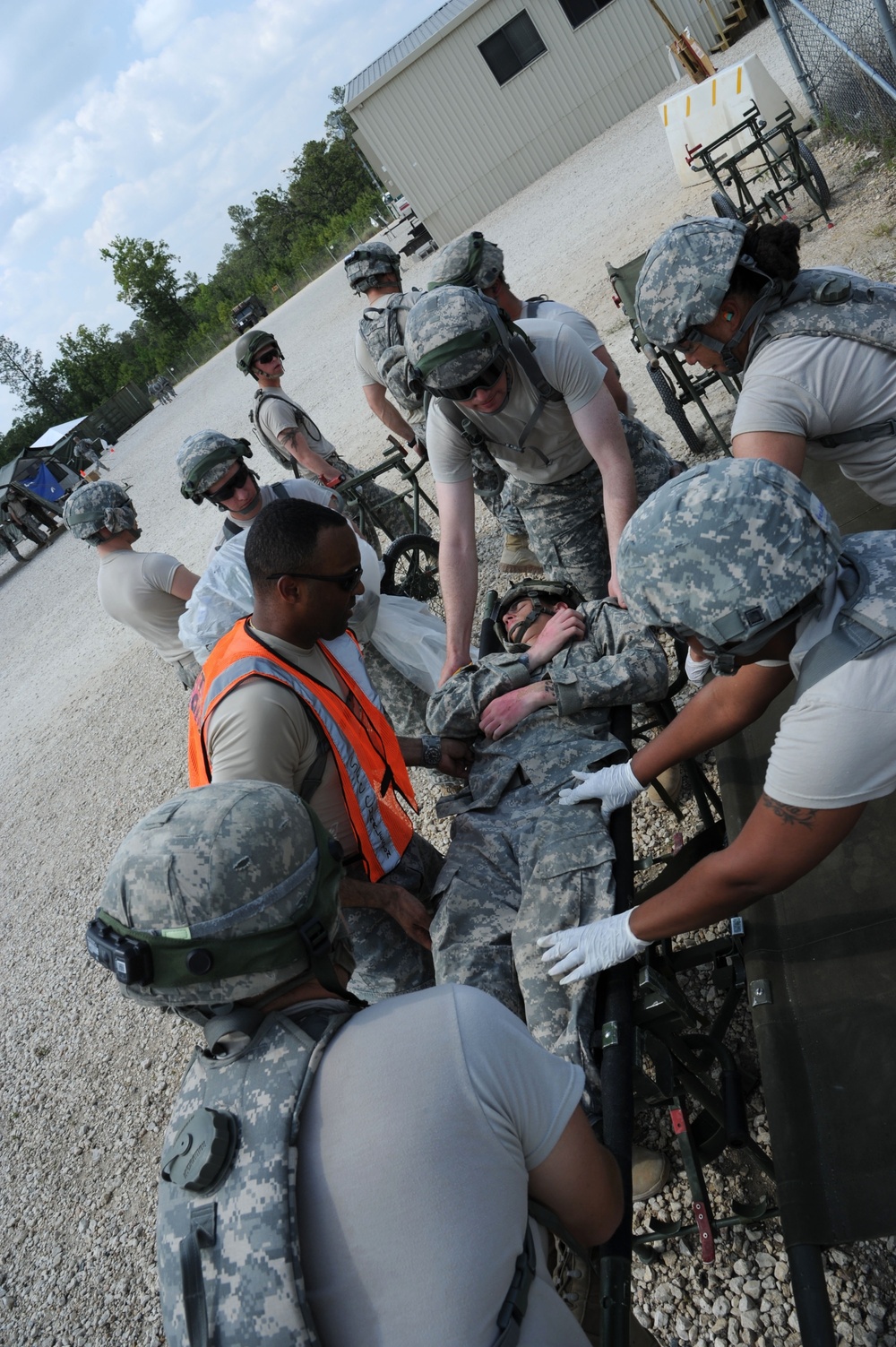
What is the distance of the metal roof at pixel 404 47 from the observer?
20062 millimetres

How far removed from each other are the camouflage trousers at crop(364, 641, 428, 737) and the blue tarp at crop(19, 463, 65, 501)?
925 inches

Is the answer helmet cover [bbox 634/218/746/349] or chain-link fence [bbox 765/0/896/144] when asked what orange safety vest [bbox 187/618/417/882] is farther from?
chain-link fence [bbox 765/0/896/144]

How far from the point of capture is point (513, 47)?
19.9m

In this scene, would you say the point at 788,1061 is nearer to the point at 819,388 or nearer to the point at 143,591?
the point at 819,388

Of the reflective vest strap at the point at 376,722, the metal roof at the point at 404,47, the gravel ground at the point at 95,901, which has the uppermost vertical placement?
the metal roof at the point at 404,47

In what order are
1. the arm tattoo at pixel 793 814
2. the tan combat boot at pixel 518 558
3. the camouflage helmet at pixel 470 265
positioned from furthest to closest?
the tan combat boot at pixel 518 558
the camouflage helmet at pixel 470 265
the arm tattoo at pixel 793 814

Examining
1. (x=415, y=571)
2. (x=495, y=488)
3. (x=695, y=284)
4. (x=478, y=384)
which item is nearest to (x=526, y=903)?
(x=478, y=384)

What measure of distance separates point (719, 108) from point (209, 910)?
12524 millimetres

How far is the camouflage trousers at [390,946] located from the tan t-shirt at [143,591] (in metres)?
2.33

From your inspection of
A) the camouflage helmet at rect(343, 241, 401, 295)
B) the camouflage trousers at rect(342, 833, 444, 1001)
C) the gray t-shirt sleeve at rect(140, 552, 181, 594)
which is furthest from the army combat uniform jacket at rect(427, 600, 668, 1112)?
the camouflage helmet at rect(343, 241, 401, 295)

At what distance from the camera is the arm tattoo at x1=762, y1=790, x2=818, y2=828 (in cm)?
159

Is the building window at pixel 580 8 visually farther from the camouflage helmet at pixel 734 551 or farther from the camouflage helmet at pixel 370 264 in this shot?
the camouflage helmet at pixel 734 551

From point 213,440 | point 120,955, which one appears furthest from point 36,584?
point 120,955

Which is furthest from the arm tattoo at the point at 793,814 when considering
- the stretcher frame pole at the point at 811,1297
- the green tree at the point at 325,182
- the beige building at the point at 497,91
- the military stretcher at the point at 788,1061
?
the green tree at the point at 325,182
